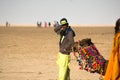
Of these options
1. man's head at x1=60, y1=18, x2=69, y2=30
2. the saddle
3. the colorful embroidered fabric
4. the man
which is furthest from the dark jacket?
the colorful embroidered fabric

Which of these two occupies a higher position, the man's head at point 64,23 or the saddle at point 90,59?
the man's head at point 64,23

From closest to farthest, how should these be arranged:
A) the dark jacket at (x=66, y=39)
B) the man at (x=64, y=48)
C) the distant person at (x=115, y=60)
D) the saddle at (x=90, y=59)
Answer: the distant person at (x=115, y=60) < the saddle at (x=90, y=59) < the man at (x=64, y=48) < the dark jacket at (x=66, y=39)

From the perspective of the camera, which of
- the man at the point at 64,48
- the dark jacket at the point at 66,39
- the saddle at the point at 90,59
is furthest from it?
the dark jacket at the point at 66,39

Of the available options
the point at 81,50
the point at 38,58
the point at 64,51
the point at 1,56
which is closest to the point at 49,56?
the point at 38,58

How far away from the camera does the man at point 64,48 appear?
9.95m

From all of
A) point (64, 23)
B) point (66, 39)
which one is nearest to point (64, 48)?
point (66, 39)

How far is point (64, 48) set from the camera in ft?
33.1

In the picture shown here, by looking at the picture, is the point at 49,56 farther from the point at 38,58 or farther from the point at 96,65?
the point at 96,65

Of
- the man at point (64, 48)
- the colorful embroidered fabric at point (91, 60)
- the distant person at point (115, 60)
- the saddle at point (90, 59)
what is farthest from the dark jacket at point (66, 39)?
the distant person at point (115, 60)

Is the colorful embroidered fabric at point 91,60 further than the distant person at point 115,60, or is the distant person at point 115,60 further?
the colorful embroidered fabric at point 91,60

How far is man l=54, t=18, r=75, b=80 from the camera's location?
995cm

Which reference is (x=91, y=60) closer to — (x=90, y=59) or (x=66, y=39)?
(x=90, y=59)

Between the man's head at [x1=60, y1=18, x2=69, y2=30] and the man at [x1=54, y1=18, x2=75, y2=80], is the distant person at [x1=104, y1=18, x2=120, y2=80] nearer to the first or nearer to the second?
the man at [x1=54, y1=18, x2=75, y2=80]

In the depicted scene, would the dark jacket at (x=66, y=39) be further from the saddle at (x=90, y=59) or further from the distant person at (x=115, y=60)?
the distant person at (x=115, y=60)
